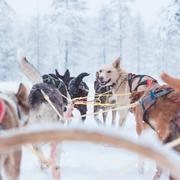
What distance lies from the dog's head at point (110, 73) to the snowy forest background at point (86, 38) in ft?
54.9

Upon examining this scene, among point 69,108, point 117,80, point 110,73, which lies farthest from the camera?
point 110,73

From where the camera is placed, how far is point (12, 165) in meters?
2.95

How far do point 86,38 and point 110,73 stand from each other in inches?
1513

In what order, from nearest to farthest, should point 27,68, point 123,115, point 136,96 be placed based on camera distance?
1. point 136,96
2. point 27,68
3. point 123,115

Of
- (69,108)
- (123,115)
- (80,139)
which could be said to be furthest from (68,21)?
(80,139)

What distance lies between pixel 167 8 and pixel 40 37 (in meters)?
23.4

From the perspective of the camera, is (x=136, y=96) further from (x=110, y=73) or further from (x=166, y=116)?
(x=110, y=73)

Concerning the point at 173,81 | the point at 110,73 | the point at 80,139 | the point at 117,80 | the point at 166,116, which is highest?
the point at 80,139

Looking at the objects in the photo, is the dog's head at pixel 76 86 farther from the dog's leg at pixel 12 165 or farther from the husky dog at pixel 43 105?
the dog's leg at pixel 12 165

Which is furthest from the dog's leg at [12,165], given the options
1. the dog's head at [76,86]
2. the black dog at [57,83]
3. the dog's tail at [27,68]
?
the dog's head at [76,86]

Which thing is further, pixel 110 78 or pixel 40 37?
pixel 40 37

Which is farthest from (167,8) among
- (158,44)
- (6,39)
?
(158,44)

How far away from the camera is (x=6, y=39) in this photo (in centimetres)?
3725

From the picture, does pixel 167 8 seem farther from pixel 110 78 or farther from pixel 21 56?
pixel 21 56
